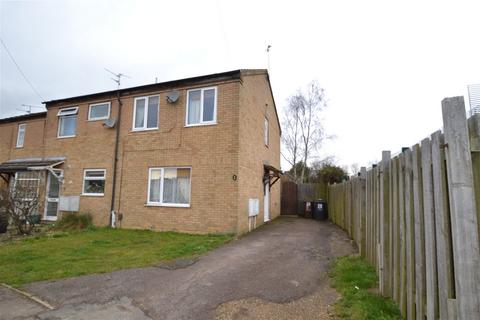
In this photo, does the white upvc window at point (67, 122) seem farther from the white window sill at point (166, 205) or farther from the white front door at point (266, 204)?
the white front door at point (266, 204)

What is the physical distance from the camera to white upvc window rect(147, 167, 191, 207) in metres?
10.6

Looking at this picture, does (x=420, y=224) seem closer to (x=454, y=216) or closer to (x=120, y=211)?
(x=454, y=216)

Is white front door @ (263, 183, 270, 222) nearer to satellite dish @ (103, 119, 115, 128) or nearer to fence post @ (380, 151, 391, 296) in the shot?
satellite dish @ (103, 119, 115, 128)

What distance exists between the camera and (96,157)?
12.6m

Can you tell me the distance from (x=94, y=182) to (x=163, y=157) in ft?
13.7

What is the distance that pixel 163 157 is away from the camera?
1109 cm

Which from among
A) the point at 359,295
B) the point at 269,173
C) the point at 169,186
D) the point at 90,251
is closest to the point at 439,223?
the point at 359,295

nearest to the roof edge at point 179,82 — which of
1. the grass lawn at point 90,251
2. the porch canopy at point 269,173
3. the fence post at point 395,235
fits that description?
the porch canopy at point 269,173

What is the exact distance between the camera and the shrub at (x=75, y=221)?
1192cm

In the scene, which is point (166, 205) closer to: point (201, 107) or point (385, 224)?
point (201, 107)

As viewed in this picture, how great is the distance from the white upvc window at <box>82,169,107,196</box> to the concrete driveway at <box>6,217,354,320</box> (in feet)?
25.7

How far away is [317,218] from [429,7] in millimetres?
11697

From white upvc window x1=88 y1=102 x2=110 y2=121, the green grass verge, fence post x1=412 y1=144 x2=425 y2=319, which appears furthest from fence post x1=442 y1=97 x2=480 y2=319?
white upvc window x1=88 y1=102 x2=110 y2=121

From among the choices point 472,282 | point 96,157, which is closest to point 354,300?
point 472,282
